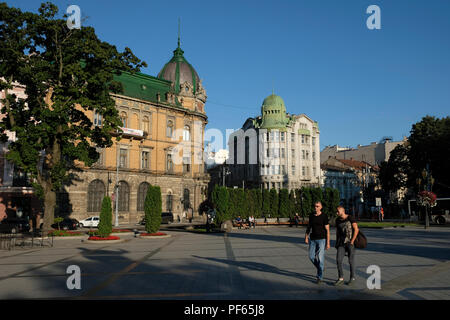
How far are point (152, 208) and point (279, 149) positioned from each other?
53.6 m

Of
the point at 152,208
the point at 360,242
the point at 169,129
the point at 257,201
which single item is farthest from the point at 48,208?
the point at 169,129

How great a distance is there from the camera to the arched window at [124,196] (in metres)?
47.7

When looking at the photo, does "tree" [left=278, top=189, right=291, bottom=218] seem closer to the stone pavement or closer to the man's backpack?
the stone pavement

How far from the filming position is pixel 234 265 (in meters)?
12.6

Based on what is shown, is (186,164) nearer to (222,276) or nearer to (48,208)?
(48,208)

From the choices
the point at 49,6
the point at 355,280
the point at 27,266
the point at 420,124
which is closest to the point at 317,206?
the point at 355,280

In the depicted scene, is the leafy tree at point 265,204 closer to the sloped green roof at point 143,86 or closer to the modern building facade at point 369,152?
the sloped green roof at point 143,86

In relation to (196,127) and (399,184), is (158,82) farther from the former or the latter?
(399,184)

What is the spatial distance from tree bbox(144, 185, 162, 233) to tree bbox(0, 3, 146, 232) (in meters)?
6.69

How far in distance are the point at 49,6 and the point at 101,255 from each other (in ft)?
68.6

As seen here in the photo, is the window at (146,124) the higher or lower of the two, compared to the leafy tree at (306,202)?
higher

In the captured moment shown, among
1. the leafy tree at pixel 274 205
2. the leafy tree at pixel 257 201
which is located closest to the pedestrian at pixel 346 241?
the leafy tree at pixel 257 201

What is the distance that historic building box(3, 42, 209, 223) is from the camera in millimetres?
45312

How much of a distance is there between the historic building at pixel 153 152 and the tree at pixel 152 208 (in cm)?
1764
